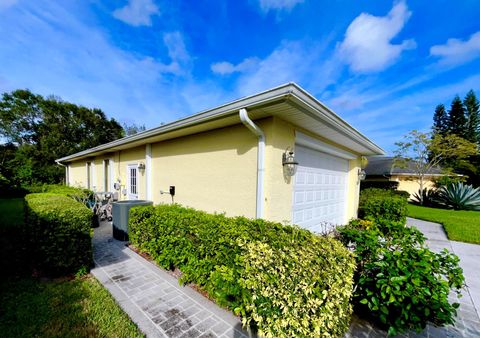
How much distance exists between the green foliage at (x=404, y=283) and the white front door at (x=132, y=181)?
840cm

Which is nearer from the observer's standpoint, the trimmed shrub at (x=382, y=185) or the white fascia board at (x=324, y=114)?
the white fascia board at (x=324, y=114)

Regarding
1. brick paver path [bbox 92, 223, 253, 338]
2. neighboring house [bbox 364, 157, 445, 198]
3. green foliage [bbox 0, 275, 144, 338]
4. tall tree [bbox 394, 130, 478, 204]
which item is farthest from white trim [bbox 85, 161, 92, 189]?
tall tree [bbox 394, 130, 478, 204]

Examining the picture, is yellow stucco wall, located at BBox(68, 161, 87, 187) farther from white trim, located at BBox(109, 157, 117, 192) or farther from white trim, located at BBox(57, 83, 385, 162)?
white trim, located at BBox(57, 83, 385, 162)

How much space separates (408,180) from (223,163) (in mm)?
20445

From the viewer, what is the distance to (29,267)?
3.65m

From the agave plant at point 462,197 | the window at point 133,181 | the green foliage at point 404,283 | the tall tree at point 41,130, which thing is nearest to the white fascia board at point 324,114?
the green foliage at point 404,283

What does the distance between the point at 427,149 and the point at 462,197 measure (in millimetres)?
6255

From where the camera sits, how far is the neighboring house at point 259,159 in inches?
148

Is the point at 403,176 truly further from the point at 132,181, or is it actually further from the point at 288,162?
the point at 132,181

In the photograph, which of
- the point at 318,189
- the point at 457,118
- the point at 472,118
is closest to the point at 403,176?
the point at 318,189

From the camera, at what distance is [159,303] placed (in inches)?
114

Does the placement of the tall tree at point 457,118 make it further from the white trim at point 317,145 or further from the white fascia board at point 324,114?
the white fascia board at point 324,114

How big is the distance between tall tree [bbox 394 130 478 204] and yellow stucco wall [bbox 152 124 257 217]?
1739 cm

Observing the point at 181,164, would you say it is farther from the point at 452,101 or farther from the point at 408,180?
A: the point at 452,101
